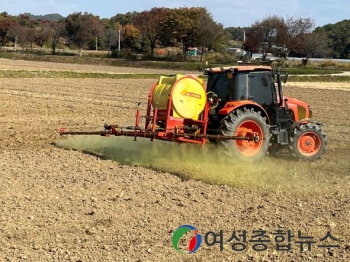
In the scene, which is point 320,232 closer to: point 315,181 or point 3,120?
point 315,181

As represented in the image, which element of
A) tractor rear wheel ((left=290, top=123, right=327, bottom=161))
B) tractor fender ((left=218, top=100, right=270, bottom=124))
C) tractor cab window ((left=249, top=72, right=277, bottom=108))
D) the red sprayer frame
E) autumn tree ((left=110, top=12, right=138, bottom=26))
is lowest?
tractor rear wheel ((left=290, top=123, right=327, bottom=161))

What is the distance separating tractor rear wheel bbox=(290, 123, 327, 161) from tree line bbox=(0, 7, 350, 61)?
4199 cm

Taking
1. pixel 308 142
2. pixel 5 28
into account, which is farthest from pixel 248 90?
pixel 5 28

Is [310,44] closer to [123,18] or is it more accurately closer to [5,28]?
[5,28]

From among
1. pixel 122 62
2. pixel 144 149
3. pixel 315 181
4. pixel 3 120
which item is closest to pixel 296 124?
pixel 315 181

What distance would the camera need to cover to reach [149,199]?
23.0ft

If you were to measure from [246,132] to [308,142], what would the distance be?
1503 millimetres

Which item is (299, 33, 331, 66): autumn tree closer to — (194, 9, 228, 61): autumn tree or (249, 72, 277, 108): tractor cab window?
A: (194, 9, 228, 61): autumn tree

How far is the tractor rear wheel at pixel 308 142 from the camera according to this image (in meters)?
9.96

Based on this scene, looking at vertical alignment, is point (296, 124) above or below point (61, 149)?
above

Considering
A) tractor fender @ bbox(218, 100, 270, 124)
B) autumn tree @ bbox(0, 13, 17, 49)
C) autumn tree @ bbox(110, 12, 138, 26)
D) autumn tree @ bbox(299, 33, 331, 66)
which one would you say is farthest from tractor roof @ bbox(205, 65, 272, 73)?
autumn tree @ bbox(110, 12, 138, 26)

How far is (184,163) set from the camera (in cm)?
930

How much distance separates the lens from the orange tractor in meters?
8.98

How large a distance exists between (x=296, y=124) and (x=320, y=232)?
14.8 ft
